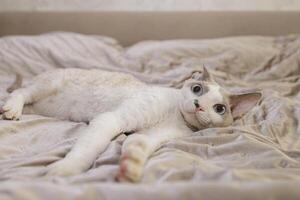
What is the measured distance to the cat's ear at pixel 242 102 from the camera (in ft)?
4.15

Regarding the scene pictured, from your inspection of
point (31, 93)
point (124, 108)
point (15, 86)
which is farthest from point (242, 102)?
point (15, 86)

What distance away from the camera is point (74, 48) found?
7.06 ft

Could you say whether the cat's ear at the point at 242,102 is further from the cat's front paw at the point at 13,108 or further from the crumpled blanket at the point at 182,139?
the cat's front paw at the point at 13,108

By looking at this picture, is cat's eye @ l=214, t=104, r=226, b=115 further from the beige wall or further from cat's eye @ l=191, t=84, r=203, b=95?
the beige wall

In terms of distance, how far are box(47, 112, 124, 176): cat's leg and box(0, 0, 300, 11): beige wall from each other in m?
1.63

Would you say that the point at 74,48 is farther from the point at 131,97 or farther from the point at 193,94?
the point at 193,94

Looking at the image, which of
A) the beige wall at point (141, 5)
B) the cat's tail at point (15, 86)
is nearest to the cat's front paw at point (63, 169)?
the cat's tail at point (15, 86)

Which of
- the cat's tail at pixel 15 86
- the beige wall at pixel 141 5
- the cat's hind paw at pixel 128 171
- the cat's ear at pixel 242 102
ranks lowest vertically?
the cat's hind paw at pixel 128 171

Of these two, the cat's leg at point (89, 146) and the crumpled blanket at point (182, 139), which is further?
the cat's leg at point (89, 146)

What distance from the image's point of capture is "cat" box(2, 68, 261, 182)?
950mm

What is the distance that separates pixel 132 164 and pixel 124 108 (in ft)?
1.24

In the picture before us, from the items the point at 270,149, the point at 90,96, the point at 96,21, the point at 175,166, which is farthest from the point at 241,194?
the point at 96,21

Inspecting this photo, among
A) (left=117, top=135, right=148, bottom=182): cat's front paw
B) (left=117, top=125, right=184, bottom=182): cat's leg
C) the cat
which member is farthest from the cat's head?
(left=117, top=135, right=148, bottom=182): cat's front paw

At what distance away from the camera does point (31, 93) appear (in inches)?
55.9
